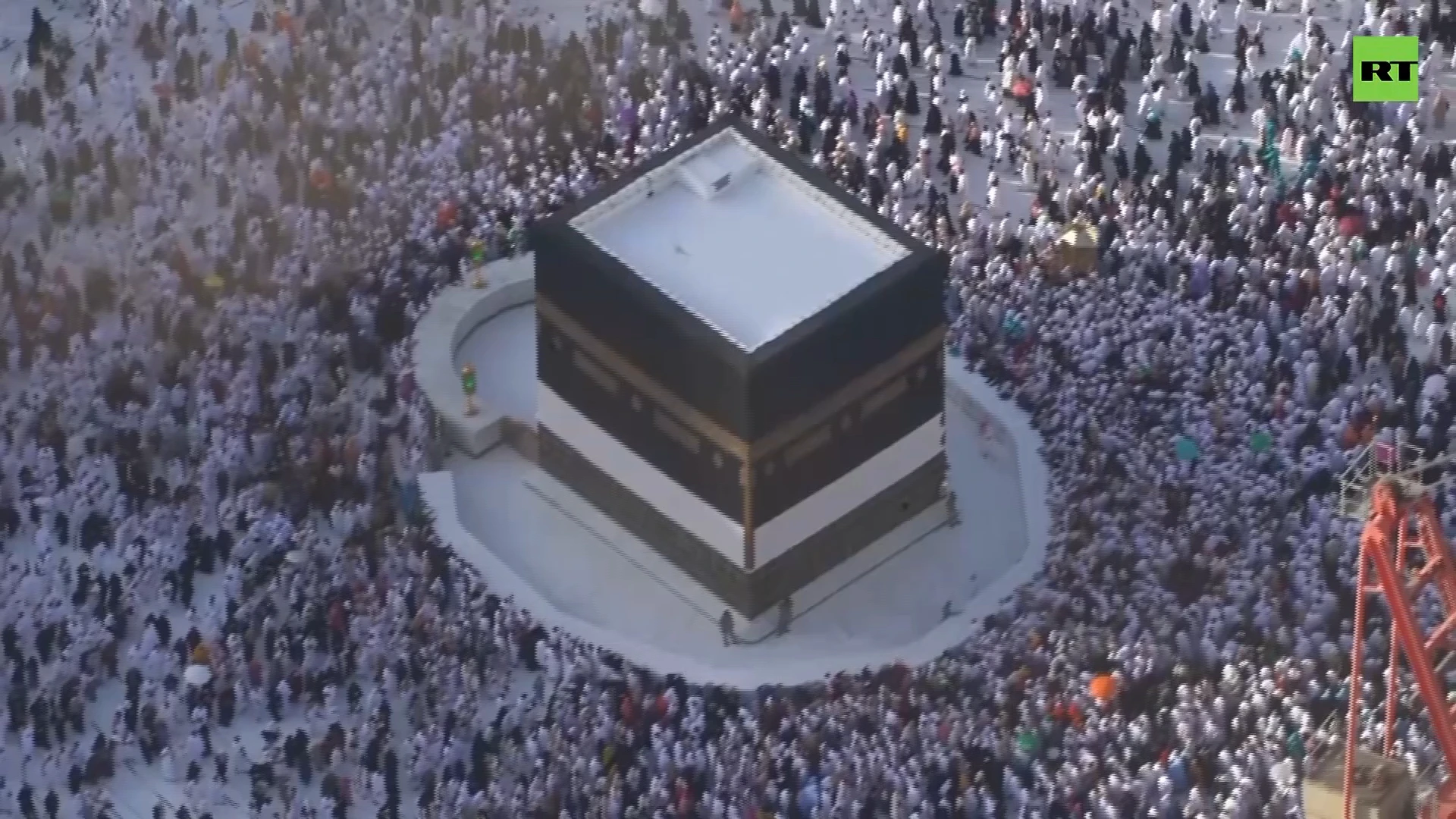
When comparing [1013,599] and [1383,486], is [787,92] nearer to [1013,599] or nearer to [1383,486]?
[1013,599]

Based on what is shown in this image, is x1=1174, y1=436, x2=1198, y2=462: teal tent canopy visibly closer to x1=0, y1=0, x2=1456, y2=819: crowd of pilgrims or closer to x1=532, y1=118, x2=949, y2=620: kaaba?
x1=0, y1=0, x2=1456, y2=819: crowd of pilgrims

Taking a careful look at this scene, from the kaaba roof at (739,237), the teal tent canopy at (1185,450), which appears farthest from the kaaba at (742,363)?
the teal tent canopy at (1185,450)

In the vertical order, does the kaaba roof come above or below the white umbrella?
above

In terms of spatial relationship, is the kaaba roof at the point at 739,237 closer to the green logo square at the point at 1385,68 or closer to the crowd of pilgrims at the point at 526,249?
the crowd of pilgrims at the point at 526,249

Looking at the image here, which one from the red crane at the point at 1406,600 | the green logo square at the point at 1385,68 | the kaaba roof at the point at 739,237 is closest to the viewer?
the red crane at the point at 1406,600

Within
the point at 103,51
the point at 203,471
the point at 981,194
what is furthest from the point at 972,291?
the point at 103,51

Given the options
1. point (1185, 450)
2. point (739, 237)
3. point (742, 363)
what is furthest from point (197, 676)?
point (1185, 450)

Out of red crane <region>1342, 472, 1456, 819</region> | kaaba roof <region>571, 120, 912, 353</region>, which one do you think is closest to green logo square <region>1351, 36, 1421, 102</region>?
kaaba roof <region>571, 120, 912, 353</region>
